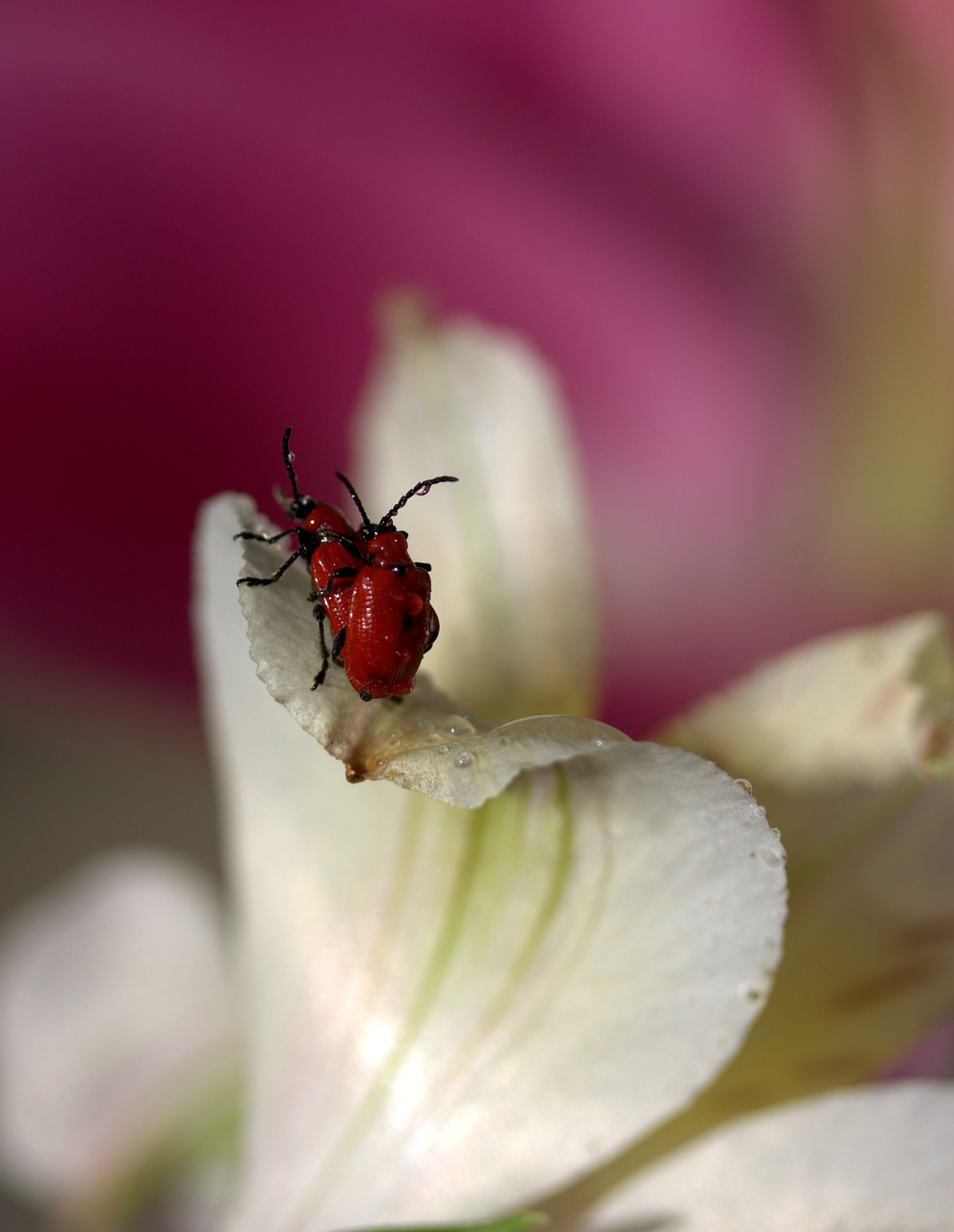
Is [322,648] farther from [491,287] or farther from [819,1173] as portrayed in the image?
[491,287]

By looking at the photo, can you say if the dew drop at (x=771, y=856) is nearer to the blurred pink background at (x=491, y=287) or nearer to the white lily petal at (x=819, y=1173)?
the white lily petal at (x=819, y=1173)

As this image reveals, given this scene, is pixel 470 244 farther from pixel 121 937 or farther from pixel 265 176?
pixel 121 937

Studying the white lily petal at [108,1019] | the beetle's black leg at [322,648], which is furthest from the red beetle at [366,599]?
the white lily petal at [108,1019]

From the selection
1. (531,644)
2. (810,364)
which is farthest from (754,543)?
(531,644)

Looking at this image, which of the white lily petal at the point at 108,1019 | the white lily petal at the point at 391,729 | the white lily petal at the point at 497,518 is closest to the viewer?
the white lily petal at the point at 391,729

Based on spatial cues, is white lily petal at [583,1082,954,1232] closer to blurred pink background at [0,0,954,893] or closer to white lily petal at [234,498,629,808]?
white lily petal at [234,498,629,808]
